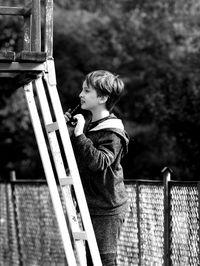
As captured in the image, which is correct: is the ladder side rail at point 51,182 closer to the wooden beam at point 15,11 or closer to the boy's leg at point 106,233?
the boy's leg at point 106,233

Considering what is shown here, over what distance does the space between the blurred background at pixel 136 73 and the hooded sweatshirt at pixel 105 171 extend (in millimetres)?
8985

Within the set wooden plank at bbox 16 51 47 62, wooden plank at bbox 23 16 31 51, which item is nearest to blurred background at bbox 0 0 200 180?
wooden plank at bbox 23 16 31 51

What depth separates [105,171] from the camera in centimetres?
460

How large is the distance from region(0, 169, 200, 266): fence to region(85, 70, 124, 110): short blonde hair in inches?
32.7

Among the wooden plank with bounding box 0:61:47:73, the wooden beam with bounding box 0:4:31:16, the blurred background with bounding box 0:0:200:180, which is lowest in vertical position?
the wooden plank with bounding box 0:61:47:73

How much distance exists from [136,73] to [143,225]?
15.0 metres

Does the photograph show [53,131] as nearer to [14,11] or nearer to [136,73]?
[14,11]

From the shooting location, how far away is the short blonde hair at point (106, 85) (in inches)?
191

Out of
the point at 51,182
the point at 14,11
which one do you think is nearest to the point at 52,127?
the point at 51,182

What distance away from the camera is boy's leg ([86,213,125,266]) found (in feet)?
15.3

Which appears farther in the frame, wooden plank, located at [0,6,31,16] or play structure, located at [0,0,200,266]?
wooden plank, located at [0,6,31,16]

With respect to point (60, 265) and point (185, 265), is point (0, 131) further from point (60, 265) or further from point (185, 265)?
point (185, 265)

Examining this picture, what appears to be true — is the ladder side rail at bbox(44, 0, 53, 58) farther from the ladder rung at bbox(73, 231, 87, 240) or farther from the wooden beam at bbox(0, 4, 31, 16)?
the ladder rung at bbox(73, 231, 87, 240)

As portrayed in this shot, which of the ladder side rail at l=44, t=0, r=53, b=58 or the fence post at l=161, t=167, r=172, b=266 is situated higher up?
the ladder side rail at l=44, t=0, r=53, b=58
